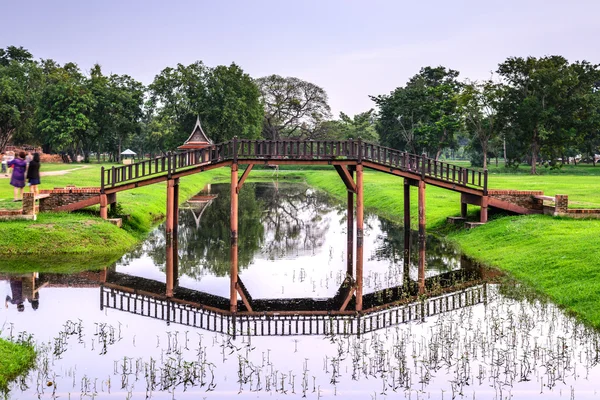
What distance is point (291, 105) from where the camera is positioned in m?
122

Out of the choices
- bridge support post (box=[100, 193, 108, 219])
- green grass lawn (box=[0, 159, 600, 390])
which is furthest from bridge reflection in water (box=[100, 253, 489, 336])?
bridge support post (box=[100, 193, 108, 219])

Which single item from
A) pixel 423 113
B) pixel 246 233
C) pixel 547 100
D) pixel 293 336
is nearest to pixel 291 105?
pixel 423 113

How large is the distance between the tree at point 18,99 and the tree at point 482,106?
57.4 metres

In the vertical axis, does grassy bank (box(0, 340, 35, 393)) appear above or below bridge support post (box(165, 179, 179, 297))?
below

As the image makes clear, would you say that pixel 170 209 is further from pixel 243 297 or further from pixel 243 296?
pixel 243 297

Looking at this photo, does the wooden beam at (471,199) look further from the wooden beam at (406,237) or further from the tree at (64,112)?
the tree at (64,112)

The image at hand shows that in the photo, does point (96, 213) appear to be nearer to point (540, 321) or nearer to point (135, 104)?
point (540, 321)

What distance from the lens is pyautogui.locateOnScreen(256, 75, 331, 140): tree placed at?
122000mm

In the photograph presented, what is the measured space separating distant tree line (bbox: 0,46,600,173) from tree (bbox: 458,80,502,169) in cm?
15

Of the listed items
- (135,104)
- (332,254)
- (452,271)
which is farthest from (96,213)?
(135,104)

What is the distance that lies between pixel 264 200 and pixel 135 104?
48199mm

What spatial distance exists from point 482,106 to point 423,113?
12.7m

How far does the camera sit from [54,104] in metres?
88.8

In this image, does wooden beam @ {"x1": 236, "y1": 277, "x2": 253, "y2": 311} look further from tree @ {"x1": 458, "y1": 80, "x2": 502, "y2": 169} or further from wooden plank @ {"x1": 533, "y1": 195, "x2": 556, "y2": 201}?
tree @ {"x1": 458, "y1": 80, "x2": 502, "y2": 169}
